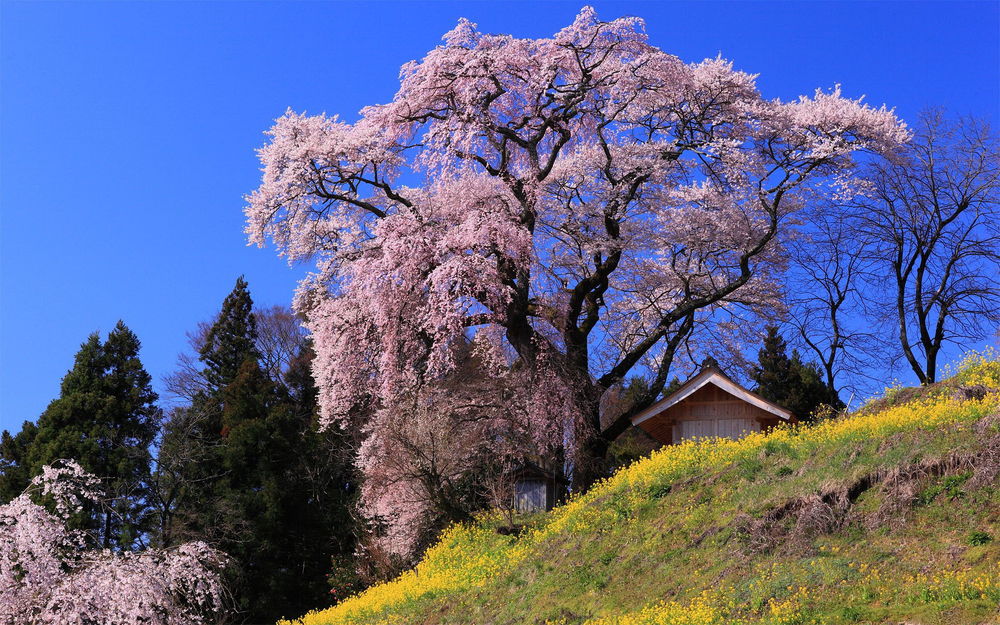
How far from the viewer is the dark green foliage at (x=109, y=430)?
31.9 m

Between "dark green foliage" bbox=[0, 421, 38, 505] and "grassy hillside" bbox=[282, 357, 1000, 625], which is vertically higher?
"dark green foliage" bbox=[0, 421, 38, 505]

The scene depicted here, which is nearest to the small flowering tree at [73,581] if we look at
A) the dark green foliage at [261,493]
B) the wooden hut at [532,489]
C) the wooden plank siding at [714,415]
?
the wooden hut at [532,489]

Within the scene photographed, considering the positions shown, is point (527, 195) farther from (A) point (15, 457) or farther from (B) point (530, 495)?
(A) point (15, 457)

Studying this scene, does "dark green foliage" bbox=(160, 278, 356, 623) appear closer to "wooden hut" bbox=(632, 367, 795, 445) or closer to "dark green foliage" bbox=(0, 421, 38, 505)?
"dark green foliage" bbox=(0, 421, 38, 505)

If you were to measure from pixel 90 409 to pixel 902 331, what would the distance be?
1112 inches

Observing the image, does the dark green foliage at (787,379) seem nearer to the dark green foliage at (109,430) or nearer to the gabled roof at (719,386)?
the gabled roof at (719,386)

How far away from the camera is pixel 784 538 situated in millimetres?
14273

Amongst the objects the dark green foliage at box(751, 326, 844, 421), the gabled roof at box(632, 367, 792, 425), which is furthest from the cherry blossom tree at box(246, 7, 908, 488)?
the dark green foliage at box(751, 326, 844, 421)

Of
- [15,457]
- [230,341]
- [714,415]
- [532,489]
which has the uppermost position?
[230,341]

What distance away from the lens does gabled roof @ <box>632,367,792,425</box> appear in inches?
997

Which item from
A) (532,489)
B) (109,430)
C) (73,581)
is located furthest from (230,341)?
(73,581)

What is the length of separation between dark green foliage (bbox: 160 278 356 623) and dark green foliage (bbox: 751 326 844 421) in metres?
17.5

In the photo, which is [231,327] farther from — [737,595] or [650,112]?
[737,595]

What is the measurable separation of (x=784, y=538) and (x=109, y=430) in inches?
1052
